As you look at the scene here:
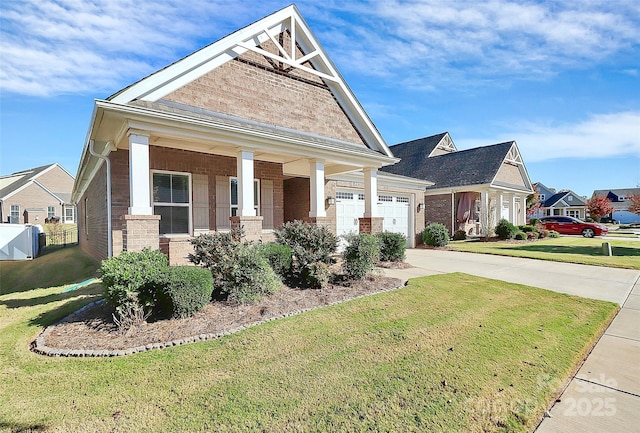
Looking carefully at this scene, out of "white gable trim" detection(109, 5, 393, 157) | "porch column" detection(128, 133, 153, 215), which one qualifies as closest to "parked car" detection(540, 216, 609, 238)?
"white gable trim" detection(109, 5, 393, 157)

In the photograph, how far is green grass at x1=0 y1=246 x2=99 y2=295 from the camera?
33.5ft

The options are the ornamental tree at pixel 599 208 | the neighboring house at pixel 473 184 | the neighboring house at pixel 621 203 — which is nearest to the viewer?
the neighboring house at pixel 473 184

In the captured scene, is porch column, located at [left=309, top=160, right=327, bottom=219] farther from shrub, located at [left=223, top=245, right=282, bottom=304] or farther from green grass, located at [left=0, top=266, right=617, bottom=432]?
green grass, located at [left=0, top=266, right=617, bottom=432]

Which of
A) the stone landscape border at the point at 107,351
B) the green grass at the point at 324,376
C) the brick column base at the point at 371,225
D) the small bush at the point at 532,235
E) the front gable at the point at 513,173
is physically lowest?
the green grass at the point at 324,376

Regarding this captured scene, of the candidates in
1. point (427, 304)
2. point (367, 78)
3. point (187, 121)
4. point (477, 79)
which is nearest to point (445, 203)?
point (477, 79)

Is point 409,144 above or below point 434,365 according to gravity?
above

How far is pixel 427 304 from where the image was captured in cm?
622

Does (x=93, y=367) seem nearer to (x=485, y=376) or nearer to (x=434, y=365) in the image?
(x=434, y=365)

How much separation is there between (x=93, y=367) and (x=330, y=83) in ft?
34.7

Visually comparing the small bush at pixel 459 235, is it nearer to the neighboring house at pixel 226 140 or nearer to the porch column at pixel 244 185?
the neighboring house at pixel 226 140

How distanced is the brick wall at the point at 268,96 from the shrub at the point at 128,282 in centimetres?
486

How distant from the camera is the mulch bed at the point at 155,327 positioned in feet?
14.2

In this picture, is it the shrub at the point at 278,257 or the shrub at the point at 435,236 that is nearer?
the shrub at the point at 278,257

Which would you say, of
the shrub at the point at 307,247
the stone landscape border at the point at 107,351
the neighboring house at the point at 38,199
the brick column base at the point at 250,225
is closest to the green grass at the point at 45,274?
the brick column base at the point at 250,225
